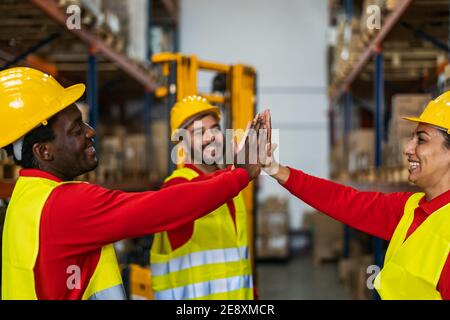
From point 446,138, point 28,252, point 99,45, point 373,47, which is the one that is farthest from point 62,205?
point 373,47

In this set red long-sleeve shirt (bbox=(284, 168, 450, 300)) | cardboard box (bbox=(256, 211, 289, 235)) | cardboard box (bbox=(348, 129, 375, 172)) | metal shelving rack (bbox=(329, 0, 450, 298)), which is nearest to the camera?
red long-sleeve shirt (bbox=(284, 168, 450, 300))

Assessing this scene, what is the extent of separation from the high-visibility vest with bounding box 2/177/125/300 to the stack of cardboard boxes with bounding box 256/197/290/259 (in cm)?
892

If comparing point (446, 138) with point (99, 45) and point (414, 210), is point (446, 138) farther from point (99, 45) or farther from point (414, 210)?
point (99, 45)

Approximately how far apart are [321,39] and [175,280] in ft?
37.5

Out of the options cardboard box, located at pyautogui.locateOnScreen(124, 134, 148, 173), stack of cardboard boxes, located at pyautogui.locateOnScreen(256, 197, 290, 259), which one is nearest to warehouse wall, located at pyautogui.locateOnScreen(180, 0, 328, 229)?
stack of cardboard boxes, located at pyautogui.locateOnScreen(256, 197, 290, 259)

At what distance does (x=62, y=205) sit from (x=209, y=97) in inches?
136

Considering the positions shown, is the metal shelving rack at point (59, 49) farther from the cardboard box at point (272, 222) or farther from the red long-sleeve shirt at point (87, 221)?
the cardboard box at point (272, 222)

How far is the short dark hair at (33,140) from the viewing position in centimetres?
211

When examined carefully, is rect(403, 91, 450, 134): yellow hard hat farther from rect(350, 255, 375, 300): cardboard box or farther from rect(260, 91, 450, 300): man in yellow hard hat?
rect(350, 255, 375, 300): cardboard box

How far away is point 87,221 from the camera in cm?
194

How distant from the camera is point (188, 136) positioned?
10.9 feet

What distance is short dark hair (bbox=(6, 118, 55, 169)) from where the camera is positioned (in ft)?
6.91

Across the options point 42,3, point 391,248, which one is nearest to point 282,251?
point 42,3

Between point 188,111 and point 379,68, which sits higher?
point 379,68
